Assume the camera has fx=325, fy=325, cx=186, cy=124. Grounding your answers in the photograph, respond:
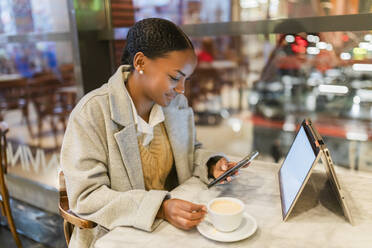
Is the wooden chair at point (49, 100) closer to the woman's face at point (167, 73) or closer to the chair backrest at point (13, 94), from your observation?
the chair backrest at point (13, 94)

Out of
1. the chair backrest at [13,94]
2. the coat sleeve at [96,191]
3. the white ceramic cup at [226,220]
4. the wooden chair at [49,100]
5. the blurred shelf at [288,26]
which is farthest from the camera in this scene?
the chair backrest at [13,94]

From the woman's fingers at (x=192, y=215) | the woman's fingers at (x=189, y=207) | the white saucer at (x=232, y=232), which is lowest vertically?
the white saucer at (x=232, y=232)

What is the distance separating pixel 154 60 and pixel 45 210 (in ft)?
6.97

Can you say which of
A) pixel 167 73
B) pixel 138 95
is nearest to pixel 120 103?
pixel 138 95

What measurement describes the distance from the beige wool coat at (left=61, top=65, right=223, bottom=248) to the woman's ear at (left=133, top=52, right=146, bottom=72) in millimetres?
85

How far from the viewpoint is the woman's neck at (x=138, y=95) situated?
1.25 meters

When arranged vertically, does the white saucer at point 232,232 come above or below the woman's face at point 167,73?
below

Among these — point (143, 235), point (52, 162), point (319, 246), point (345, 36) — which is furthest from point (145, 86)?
point (52, 162)

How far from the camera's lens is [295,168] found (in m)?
1.07

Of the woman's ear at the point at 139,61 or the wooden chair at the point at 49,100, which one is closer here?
the woman's ear at the point at 139,61

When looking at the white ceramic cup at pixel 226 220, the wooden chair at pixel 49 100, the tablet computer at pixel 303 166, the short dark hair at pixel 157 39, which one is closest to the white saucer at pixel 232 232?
the white ceramic cup at pixel 226 220

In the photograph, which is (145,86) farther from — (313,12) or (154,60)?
(313,12)

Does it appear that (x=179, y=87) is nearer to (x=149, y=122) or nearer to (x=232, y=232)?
(x=149, y=122)

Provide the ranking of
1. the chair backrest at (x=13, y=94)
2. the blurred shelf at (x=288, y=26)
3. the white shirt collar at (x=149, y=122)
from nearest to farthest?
1. the white shirt collar at (x=149, y=122)
2. the blurred shelf at (x=288, y=26)
3. the chair backrest at (x=13, y=94)
